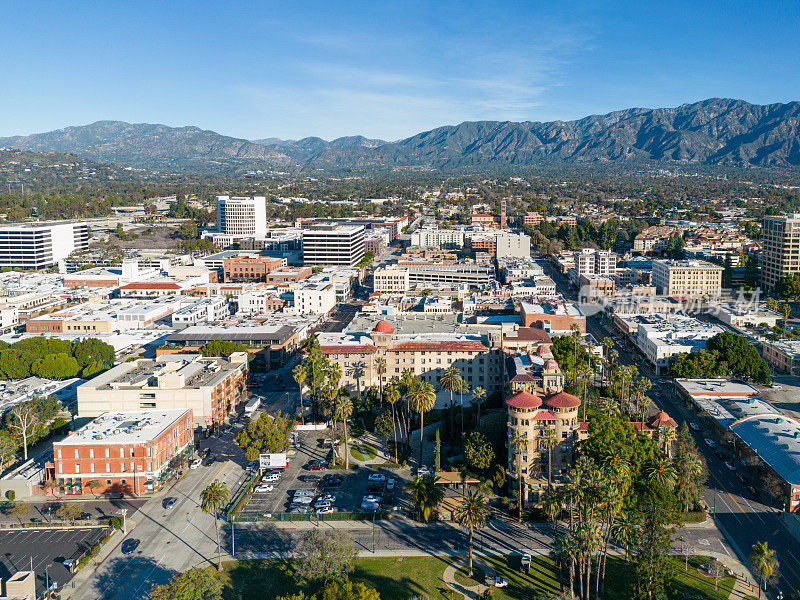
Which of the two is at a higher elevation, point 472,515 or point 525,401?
point 525,401

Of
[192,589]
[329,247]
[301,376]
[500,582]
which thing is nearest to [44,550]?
[192,589]

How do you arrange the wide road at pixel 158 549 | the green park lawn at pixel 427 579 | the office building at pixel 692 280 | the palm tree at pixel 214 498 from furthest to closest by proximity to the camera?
the office building at pixel 692 280
the palm tree at pixel 214 498
the wide road at pixel 158 549
the green park lawn at pixel 427 579

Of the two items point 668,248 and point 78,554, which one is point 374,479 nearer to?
point 78,554

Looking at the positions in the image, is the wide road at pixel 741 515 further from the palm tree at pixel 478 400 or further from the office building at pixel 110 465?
the office building at pixel 110 465

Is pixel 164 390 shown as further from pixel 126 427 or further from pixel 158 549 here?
pixel 158 549

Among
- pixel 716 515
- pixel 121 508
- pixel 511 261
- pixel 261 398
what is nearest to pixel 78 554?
pixel 121 508

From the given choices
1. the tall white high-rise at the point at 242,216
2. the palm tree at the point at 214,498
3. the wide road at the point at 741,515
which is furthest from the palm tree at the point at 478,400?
the tall white high-rise at the point at 242,216
